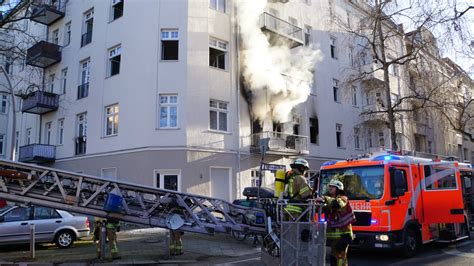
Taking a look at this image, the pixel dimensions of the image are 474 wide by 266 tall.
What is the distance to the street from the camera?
9.28 m

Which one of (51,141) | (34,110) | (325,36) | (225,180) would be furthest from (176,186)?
(325,36)

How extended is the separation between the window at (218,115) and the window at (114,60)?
5289 millimetres

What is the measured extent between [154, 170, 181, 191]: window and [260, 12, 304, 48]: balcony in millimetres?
8968

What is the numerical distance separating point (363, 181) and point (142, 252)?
6319 millimetres

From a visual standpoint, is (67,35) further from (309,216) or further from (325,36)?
(309,216)

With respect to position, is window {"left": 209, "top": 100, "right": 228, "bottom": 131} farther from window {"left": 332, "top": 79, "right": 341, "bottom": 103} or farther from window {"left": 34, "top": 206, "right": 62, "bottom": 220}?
window {"left": 332, "top": 79, "right": 341, "bottom": 103}

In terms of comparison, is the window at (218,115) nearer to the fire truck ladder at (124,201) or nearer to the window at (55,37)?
the fire truck ladder at (124,201)

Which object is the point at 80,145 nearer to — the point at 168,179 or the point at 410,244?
the point at 168,179

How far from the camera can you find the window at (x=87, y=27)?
22.6m

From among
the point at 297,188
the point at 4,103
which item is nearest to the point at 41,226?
the point at 297,188

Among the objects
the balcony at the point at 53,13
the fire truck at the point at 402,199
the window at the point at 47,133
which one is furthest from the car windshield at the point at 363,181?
the balcony at the point at 53,13

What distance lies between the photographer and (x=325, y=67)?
84.6 ft

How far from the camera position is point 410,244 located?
9.43 metres

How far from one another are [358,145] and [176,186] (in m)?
15.2
